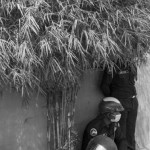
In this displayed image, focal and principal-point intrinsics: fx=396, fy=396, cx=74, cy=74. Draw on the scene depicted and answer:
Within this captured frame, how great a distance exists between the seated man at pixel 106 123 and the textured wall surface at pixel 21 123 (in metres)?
0.56

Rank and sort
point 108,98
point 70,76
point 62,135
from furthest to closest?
point 108,98 → point 62,135 → point 70,76

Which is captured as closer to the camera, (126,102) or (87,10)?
(87,10)

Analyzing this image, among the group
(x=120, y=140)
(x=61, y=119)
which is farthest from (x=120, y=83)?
(x=61, y=119)

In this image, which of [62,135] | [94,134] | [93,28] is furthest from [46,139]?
[93,28]

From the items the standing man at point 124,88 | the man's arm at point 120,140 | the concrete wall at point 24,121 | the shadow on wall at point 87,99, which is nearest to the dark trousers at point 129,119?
the standing man at point 124,88

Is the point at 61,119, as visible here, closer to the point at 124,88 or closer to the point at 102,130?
the point at 102,130

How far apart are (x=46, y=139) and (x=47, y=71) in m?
1.26

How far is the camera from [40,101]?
479 cm

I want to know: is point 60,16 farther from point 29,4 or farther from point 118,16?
point 118,16

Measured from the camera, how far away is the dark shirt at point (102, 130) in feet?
16.2

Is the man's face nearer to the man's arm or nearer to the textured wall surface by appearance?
the man's arm

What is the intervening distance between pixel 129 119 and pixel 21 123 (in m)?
1.68

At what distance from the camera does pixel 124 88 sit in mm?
5391

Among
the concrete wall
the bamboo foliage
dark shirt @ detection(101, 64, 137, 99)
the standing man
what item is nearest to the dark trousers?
the standing man
